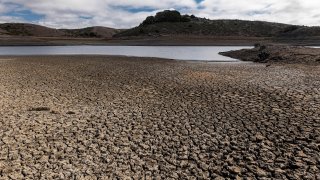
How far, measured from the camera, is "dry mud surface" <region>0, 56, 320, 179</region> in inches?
286

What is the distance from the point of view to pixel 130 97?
13805 mm

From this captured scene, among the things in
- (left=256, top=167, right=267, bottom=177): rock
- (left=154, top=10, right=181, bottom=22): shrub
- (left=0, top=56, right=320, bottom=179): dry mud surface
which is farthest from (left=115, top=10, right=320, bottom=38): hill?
(left=256, top=167, right=267, bottom=177): rock

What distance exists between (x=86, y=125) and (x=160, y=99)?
13.2 feet

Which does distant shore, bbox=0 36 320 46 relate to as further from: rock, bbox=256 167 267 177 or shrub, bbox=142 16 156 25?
rock, bbox=256 167 267 177

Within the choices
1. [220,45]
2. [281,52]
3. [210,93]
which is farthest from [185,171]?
[220,45]

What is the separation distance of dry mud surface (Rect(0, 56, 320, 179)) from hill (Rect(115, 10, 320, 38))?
70.8 m

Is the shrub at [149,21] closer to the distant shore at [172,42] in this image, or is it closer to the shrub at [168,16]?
the shrub at [168,16]

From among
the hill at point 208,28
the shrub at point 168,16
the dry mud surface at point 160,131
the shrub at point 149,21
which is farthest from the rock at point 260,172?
the shrub at point 149,21

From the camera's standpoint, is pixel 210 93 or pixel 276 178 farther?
pixel 210 93

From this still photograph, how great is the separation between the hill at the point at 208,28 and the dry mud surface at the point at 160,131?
70.8 meters

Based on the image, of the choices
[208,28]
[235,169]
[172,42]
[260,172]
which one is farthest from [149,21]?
[260,172]

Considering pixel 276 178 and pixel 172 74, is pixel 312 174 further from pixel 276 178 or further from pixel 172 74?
pixel 172 74

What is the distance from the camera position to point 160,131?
9.54 m

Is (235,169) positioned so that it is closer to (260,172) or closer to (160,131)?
(260,172)
